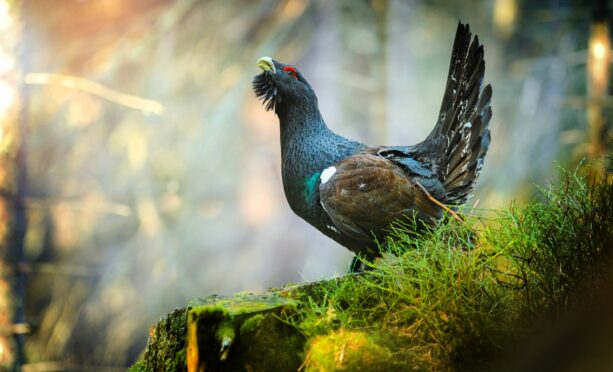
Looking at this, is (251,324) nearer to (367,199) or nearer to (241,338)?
(241,338)

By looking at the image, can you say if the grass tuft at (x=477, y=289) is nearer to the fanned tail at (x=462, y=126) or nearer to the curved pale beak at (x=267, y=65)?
the fanned tail at (x=462, y=126)

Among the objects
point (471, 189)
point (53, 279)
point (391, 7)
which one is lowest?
point (53, 279)

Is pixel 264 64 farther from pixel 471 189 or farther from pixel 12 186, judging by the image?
pixel 12 186

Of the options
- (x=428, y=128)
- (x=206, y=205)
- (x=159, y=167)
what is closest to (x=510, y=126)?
(x=428, y=128)

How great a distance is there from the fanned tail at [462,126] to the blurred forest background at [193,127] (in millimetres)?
1416

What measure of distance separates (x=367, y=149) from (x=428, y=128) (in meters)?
2.15

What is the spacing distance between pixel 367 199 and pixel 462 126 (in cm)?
59

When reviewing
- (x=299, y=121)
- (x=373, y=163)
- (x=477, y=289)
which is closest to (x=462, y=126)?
(x=373, y=163)

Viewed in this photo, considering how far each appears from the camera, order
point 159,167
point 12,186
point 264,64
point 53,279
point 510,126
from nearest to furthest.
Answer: point 264,64 → point 12,186 → point 53,279 → point 159,167 → point 510,126

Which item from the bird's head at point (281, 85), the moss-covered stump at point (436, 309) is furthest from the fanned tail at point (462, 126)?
the moss-covered stump at point (436, 309)

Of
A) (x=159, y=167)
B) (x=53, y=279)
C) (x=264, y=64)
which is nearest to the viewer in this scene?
(x=264, y=64)

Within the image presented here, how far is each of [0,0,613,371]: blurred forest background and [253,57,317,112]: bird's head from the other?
178 centimetres

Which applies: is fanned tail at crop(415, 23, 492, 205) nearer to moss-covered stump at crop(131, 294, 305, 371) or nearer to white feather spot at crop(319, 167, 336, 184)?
white feather spot at crop(319, 167, 336, 184)

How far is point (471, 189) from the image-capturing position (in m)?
2.46
